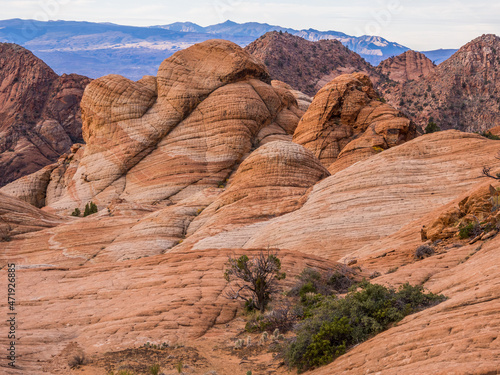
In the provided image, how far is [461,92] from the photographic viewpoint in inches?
4016

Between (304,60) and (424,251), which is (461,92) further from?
(424,251)

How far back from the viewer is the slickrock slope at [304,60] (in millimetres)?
126062

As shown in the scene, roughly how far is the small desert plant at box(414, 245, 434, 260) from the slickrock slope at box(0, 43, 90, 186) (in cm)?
10021

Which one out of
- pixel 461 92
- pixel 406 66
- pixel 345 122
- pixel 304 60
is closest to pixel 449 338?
pixel 345 122

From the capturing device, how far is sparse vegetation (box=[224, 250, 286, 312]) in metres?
15.6

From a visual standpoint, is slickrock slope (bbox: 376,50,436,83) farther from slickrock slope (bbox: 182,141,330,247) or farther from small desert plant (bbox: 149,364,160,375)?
small desert plant (bbox: 149,364,160,375)

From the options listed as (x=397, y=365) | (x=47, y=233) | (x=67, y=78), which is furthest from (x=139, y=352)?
(x=67, y=78)

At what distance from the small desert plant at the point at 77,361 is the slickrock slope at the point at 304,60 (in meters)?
112

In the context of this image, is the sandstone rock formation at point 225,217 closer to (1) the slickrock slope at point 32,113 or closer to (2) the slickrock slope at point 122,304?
(2) the slickrock slope at point 122,304

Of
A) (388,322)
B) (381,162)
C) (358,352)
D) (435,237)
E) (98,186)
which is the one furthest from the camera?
(98,186)

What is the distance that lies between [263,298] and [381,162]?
52.6 feet

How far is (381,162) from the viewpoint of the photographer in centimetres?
2895

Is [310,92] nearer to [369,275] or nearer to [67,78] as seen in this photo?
[67,78]

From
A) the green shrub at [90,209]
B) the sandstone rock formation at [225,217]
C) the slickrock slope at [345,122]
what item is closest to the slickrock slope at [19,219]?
the sandstone rock formation at [225,217]
